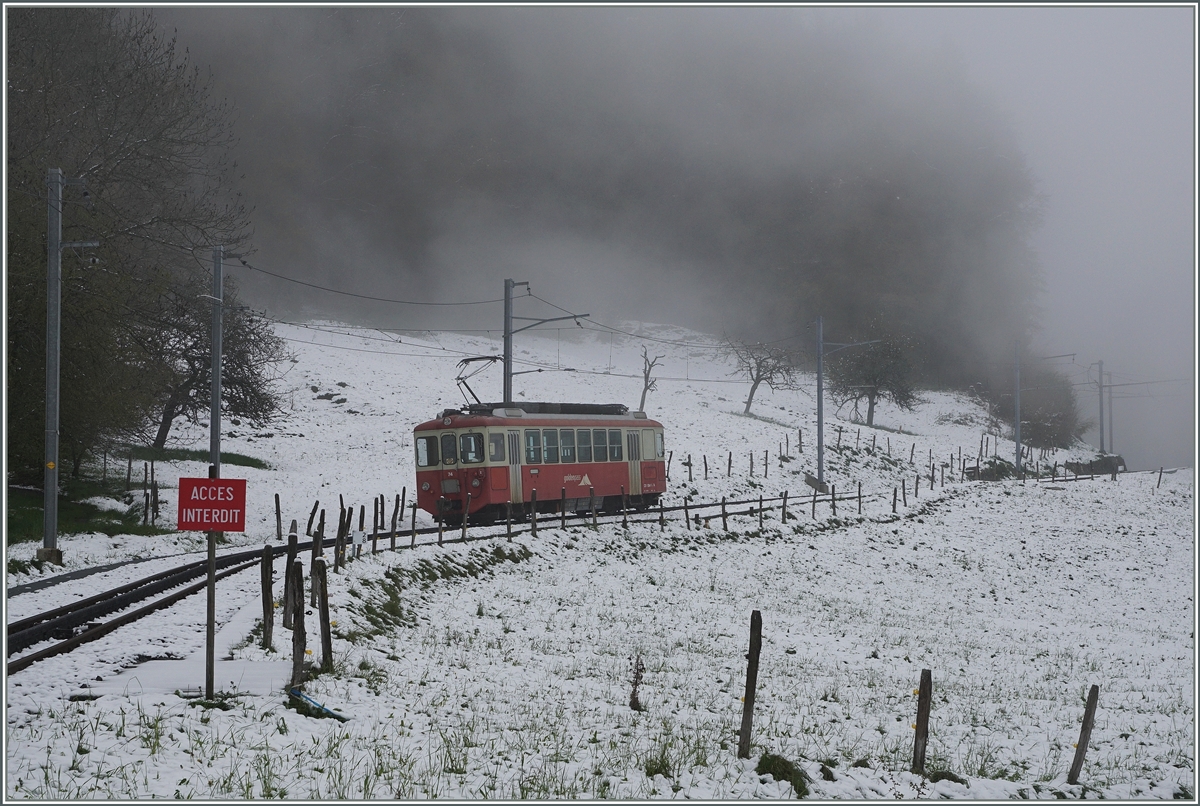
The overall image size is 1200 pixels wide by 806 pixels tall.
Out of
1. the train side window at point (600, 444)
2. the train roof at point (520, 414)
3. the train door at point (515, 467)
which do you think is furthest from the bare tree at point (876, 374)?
the train door at point (515, 467)

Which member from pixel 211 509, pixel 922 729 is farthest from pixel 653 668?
pixel 211 509

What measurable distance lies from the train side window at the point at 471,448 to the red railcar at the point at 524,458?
0.09ft

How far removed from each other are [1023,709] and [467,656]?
24.6ft

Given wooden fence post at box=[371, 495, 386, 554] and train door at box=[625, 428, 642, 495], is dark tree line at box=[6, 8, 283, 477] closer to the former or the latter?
wooden fence post at box=[371, 495, 386, 554]

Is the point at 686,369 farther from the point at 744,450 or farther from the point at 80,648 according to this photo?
the point at 80,648

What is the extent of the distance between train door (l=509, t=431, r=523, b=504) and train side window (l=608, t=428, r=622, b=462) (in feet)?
12.6

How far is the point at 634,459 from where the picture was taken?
2878cm

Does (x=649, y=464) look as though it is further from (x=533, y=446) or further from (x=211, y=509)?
(x=211, y=509)

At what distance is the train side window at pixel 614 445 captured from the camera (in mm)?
27422

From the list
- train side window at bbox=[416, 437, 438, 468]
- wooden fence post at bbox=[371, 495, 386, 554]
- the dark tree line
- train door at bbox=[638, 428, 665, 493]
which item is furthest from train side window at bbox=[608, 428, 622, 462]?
the dark tree line

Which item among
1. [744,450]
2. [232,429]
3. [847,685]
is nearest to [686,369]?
[744,450]

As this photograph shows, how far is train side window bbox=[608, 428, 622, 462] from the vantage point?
90.0ft

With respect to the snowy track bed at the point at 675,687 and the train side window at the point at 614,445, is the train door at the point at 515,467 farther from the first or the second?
the train side window at the point at 614,445

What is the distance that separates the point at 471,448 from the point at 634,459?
269 inches
